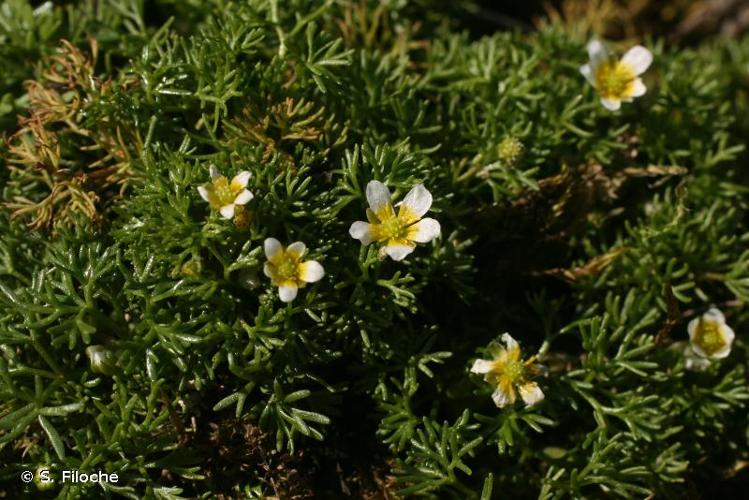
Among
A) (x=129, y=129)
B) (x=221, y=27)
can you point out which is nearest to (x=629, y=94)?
(x=221, y=27)

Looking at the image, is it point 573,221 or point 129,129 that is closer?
point 129,129

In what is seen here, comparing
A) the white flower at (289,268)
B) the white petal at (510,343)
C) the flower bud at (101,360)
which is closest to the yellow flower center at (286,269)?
the white flower at (289,268)

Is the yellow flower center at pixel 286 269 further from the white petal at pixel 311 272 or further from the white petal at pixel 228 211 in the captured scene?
the white petal at pixel 228 211

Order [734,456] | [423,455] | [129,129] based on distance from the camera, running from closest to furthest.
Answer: [423,455]
[129,129]
[734,456]

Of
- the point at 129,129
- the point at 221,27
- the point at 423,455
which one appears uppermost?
the point at 221,27

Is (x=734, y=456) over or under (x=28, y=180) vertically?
under

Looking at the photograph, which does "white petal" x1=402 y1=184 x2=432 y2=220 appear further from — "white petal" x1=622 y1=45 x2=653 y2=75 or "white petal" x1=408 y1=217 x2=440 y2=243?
"white petal" x1=622 y1=45 x2=653 y2=75

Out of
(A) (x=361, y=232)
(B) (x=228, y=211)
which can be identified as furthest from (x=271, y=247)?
(A) (x=361, y=232)

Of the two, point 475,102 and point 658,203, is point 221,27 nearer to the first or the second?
point 475,102
